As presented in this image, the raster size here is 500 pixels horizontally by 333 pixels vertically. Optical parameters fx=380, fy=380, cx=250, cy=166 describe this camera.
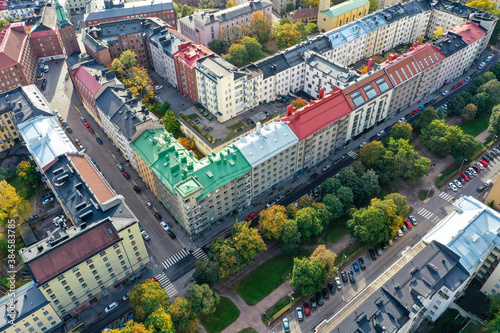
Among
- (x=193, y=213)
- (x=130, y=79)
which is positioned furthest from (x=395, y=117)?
(x=130, y=79)

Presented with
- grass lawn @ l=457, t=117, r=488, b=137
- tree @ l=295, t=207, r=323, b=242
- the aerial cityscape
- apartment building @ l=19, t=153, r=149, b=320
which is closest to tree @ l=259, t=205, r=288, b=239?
the aerial cityscape

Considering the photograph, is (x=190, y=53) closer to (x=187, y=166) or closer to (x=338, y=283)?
(x=187, y=166)

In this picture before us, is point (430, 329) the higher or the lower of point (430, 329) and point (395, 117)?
the lower

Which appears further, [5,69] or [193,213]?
[5,69]

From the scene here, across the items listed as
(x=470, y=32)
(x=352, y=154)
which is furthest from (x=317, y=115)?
(x=470, y=32)

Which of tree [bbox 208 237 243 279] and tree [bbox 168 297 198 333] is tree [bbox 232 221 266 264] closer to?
tree [bbox 208 237 243 279]

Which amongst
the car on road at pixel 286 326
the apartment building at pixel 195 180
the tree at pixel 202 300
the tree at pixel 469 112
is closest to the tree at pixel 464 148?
the tree at pixel 469 112

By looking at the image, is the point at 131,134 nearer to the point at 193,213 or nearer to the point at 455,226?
the point at 193,213
